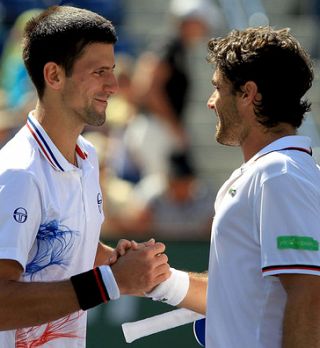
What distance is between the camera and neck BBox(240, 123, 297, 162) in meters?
2.94

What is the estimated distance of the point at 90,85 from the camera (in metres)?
3.41

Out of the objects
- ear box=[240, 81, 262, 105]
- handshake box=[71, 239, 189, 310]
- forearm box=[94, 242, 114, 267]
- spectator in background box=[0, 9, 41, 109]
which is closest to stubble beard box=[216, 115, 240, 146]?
ear box=[240, 81, 262, 105]

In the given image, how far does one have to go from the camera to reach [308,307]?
8.66 feet

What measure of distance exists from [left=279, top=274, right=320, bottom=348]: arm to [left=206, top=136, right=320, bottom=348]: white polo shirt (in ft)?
0.21

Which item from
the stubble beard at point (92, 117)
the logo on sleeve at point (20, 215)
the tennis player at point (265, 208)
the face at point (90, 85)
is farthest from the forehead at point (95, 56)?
the logo on sleeve at point (20, 215)

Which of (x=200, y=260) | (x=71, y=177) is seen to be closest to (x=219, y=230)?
(x=71, y=177)

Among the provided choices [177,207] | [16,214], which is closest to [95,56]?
[16,214]

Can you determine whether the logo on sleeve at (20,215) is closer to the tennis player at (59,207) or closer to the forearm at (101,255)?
the tennis player at (59,207)

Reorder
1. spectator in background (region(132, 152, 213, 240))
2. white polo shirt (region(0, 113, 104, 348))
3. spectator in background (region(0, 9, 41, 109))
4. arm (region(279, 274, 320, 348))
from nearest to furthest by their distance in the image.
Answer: arm (region(279, 274, 320, 348)) → white polo shirt (region(0, 113, 104, 348)) → spectator in background (region(132, 152, 213, 240)) → spectator in background (region(0, 9, 41, 109))

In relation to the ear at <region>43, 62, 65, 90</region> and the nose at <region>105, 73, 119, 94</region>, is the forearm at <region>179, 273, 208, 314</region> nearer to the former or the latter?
the nose at <region>105, 73, 119, 94</region>

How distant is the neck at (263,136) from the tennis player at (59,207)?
0.53 metres

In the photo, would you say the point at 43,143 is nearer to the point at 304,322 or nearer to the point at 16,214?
the point at 16,214

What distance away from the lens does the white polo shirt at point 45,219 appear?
3114 millimetres

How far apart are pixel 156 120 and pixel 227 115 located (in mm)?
4417
